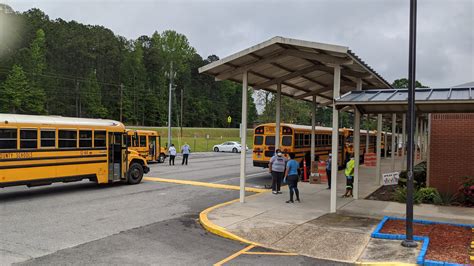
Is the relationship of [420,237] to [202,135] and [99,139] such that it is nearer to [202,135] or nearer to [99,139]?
[99,139]

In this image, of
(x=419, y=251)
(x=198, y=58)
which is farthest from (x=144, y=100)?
(x=419, y=251)

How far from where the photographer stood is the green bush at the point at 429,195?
12977mm

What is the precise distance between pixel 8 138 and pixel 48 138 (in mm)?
1393

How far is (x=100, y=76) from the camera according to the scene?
90.6m

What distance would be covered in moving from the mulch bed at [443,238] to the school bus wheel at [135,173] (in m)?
11.2

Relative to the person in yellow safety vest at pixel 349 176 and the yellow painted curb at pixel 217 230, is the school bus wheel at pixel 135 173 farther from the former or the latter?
the person in yellow safety vest at pixel 349 176

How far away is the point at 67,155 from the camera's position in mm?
14594

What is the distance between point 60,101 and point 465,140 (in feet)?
252

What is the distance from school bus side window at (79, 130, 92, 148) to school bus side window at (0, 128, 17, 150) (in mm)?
2521

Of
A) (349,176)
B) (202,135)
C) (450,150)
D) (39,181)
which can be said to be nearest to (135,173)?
(39,181)

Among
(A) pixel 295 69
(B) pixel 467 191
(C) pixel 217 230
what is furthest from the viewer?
(A) pixel 295 69

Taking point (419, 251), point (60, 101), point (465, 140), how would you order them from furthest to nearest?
1. point (60, 101)
2. point (465, 140)
3. point (419, 251)

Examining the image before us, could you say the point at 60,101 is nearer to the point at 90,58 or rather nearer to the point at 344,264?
the point at 90,58

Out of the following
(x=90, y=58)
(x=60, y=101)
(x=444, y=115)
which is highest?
(x=90, y=58)
